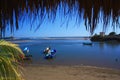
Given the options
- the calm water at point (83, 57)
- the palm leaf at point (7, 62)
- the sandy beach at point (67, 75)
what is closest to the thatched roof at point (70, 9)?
the palm leaf at point (7, 62)

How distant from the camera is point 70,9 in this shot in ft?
6.01

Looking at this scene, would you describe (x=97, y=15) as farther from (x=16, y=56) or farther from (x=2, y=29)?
(x=16, y=56)

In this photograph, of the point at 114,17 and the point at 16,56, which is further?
the point at 16,56

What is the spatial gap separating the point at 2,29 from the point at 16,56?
2834mm

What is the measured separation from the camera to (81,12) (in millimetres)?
1829

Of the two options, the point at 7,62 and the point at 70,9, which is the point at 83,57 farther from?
the point at 70,9

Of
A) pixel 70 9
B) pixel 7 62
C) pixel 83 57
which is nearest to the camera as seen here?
pixel 70 9

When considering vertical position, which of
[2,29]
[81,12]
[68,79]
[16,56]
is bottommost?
[68,79]

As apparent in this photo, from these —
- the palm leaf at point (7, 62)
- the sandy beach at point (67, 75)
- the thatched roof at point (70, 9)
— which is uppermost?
the thatched roof at point (70, 9)

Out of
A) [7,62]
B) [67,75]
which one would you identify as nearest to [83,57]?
[67,75]

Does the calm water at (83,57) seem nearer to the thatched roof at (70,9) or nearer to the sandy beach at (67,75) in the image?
the sandy beach at (67,75)

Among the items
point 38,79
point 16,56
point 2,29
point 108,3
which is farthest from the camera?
point 38,79

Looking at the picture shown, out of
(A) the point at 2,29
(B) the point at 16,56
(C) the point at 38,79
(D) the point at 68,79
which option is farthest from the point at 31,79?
(A) the point at 2,29

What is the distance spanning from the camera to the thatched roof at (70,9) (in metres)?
1.80
